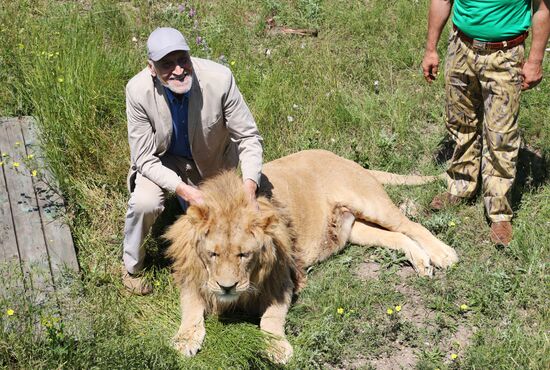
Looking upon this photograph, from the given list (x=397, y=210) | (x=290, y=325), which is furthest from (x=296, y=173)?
(x=290, y=325)

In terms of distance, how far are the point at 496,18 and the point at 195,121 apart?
217cm

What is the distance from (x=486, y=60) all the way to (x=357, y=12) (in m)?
3.38

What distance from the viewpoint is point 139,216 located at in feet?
16.1

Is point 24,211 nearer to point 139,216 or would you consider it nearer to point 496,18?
point 139,216

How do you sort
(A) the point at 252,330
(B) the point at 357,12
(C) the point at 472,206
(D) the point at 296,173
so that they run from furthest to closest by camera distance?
(B) the point at 357,12 → (C) the point at 472,206 → (D) the point at 296,173 → (A) the point at 252,330

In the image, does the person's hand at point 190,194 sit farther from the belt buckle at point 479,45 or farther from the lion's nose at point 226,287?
the belt buckle at point 479,45

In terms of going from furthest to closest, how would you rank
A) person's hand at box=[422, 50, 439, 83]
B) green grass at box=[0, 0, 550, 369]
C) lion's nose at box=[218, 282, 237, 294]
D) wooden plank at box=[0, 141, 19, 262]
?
person's hand at box=[422, 50, 439, 83], wooden plank at box=[0, 141, 19, 262], green grass at box=[0, 0, 550, 369], lion's nose at box=[218, 282, 237, 294]

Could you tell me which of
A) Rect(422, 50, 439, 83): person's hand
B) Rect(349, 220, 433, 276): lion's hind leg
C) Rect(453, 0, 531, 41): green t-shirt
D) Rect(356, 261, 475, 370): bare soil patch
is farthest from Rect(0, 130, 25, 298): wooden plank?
Rect(453, 0, 531, 41): green t-shirt

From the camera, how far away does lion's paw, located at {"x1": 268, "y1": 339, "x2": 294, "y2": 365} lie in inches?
174

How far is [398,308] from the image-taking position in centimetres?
473

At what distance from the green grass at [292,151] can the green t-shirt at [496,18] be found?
146cm

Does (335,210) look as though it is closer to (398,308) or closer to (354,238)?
(354,238)

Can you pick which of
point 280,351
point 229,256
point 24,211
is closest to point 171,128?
point 229,256

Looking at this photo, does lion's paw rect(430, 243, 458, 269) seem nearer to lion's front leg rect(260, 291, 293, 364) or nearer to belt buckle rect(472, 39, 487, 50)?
lion's front leg rect(260, 291, 293, 364)
